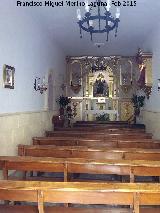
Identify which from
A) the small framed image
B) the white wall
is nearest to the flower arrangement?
the white wall

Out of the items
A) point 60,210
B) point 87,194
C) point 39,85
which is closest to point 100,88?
point 39,85

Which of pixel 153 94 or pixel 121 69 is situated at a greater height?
pixel 121 69

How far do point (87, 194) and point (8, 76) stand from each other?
175 inches

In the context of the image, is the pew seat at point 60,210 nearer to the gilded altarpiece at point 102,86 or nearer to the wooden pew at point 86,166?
the wooden pew at point 86,166

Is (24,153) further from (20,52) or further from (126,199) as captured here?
(126,199)

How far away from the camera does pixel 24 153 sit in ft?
18.6

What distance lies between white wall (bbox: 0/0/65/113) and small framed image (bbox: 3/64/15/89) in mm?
94

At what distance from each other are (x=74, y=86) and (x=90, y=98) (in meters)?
1.10

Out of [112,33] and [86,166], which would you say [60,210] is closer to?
[86,166]

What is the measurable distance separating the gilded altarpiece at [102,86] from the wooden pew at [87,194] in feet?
43.4

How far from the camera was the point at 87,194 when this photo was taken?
7.98ft

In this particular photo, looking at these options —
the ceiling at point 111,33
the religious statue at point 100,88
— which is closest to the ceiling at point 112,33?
the ceiling at point 111,33

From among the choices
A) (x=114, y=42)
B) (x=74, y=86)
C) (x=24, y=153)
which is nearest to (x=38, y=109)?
(x=24, y=153)

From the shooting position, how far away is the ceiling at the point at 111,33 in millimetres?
7948
